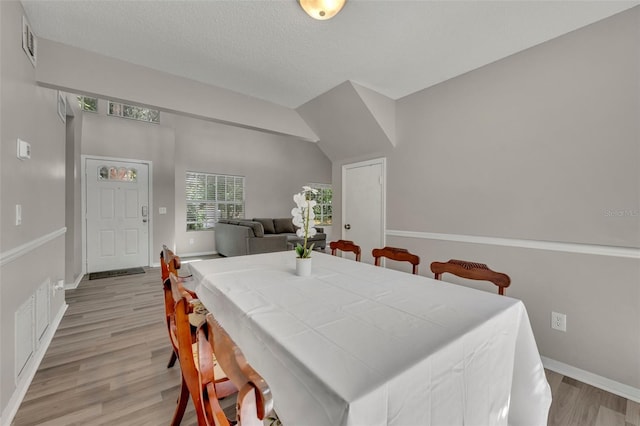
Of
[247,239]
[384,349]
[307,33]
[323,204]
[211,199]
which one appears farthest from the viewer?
[323,204]

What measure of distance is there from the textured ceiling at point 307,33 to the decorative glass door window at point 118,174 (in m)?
3.21

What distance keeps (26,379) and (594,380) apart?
12.3 feet

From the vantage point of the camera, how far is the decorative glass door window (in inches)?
186

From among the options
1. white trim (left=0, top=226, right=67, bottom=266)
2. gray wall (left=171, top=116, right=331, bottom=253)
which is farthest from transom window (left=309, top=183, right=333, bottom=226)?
white trim (left=0, top=226, right=67, bottom=266)

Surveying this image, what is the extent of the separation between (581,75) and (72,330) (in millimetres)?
4677

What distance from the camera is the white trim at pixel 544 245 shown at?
1749 mm

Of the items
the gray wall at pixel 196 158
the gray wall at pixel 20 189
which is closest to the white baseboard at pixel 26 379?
the gray wall at pixel 20 189

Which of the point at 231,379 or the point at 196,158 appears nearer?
the point at 231,379

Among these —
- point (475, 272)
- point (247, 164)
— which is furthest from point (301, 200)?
point (247, 164)

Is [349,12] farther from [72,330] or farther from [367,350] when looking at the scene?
[72,330]

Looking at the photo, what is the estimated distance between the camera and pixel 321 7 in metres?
1.61

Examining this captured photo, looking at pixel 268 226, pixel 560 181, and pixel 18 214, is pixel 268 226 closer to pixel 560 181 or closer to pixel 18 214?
pixel 18 214

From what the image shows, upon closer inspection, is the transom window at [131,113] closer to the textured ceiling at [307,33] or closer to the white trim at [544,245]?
the textured ceiling at [307,33]

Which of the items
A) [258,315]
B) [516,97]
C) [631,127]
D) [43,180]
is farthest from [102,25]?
[631,127]
